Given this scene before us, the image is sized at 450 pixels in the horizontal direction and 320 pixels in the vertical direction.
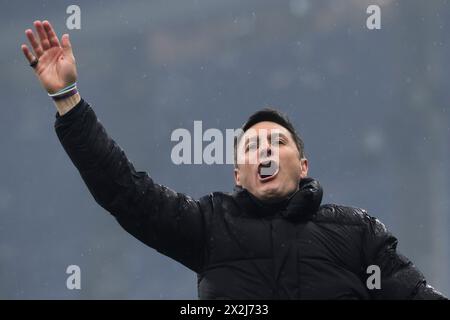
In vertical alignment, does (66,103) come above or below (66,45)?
below

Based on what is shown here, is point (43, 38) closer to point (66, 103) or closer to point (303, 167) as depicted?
point (66, 103)

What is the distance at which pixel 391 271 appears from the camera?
398 centimetres

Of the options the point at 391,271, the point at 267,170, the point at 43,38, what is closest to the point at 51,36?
the point at 43,38

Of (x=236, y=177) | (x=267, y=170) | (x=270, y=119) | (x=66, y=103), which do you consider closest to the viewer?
(x=66, y=103)

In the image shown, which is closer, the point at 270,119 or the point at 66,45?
the point at 66,45

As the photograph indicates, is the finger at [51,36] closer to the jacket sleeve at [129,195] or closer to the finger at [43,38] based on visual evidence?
the finger at [43,38]

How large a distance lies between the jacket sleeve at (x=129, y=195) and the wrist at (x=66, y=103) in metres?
0.02

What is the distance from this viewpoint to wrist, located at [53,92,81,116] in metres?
3.81

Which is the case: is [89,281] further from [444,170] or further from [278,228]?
[278,228]

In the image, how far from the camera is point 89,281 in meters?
27.3

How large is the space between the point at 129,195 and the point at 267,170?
2.03ft

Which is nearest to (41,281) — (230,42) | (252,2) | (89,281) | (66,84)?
(89,281)

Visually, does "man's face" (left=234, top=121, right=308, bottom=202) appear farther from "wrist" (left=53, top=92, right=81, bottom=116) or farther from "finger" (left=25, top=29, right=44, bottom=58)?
"finger" (left=25, top=29, right=44, bottom=58)
